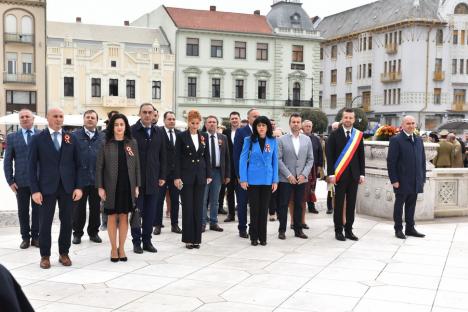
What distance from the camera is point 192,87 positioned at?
173 ft

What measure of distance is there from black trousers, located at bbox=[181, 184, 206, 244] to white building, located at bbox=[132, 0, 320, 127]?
43.9 m

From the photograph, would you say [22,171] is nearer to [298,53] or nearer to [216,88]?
[216,88]

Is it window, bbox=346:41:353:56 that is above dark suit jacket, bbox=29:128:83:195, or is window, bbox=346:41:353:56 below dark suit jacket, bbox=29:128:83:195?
above

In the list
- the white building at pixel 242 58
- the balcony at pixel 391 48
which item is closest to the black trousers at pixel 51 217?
the white building at pixel 242 58

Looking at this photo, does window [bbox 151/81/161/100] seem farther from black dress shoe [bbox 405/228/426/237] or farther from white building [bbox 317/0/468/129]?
black dress shoe [bbox 405/228/426/237]

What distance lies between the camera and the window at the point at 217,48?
52794mm

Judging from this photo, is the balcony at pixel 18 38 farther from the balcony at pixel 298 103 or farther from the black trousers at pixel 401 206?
the black trousers at pixel 401 206

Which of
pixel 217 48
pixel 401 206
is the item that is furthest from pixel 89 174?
pixel 217 48

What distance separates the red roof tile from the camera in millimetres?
52156

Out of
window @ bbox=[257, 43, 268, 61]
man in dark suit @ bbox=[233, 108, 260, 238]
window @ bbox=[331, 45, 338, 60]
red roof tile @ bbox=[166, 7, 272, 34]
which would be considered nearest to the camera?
man in dark suit @ bbox=[233, 108, 260, 238]

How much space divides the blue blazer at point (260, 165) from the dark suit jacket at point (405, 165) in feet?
6.18

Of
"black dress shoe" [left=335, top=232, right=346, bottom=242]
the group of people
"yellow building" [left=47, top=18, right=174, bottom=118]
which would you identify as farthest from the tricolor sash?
"yellow building" [left=47, top=18, right=174, bottom=118]

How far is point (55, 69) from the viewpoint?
4772 cm

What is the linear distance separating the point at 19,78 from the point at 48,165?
136ft
